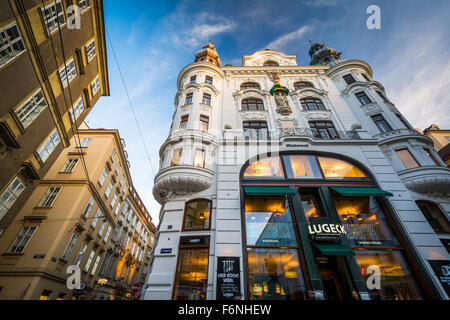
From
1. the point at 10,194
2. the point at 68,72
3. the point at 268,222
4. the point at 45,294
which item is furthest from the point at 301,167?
the point at 45,294

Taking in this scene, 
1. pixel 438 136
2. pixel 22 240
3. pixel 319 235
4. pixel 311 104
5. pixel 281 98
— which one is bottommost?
pixel 319 235

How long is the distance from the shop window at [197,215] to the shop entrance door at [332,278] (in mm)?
6337

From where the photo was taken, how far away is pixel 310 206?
1266cm

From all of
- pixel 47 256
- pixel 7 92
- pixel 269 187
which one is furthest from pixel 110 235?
pixel 269 187

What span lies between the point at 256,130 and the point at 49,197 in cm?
2068

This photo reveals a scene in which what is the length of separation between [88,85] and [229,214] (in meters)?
15.9

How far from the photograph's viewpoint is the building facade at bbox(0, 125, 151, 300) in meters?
16.1

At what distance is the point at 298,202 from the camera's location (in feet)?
40.2

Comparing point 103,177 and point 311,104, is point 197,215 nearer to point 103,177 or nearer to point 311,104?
point 311,104

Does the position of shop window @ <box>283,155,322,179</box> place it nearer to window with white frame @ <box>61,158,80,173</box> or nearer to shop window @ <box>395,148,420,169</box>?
shop window @ <box>395,148,420,169</box>

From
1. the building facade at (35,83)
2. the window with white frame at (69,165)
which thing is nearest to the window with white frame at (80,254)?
the window with white frame at (69,165)

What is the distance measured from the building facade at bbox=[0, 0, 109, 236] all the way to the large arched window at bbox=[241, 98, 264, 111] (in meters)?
13.4

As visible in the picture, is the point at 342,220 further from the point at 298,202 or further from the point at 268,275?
the point at 268,275

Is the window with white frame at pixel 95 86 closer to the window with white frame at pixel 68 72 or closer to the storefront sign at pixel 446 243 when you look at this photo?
the window with white frame at pixel 68 72
